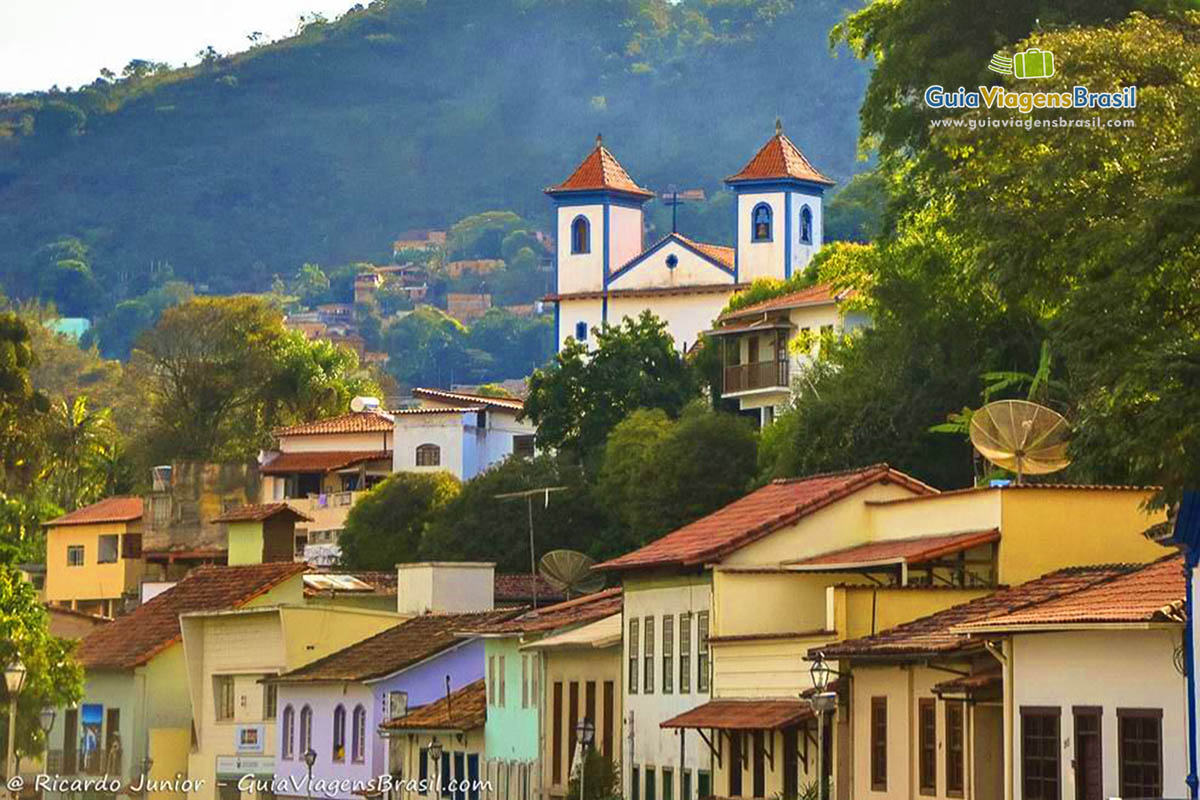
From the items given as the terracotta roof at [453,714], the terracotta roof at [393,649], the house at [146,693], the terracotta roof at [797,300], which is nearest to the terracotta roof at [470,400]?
the terracotta roof at [797,300]

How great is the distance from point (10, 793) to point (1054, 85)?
104 feet

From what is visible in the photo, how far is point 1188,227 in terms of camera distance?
31.2 metres

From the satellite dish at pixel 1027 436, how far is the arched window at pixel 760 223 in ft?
318

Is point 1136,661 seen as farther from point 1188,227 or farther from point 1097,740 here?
point 1188,227

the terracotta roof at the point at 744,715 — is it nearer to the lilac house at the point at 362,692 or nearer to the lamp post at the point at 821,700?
the lamp post at the point at 821,700

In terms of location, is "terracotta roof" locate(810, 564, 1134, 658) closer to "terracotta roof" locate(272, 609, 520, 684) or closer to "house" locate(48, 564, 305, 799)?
"terracotta roof" locate(272, 609, 520, 684)

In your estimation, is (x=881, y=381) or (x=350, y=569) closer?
(x=881, y=381)

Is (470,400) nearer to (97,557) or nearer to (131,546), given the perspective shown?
(131,546)

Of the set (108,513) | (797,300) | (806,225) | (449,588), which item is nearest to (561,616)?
(449,588)

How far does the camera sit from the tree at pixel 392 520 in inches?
3863

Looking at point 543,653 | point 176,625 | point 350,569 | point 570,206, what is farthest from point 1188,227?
point 570,206

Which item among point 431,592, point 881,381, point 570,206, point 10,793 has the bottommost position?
A: point 10,793

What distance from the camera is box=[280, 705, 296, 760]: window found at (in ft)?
225

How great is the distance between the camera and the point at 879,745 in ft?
130
